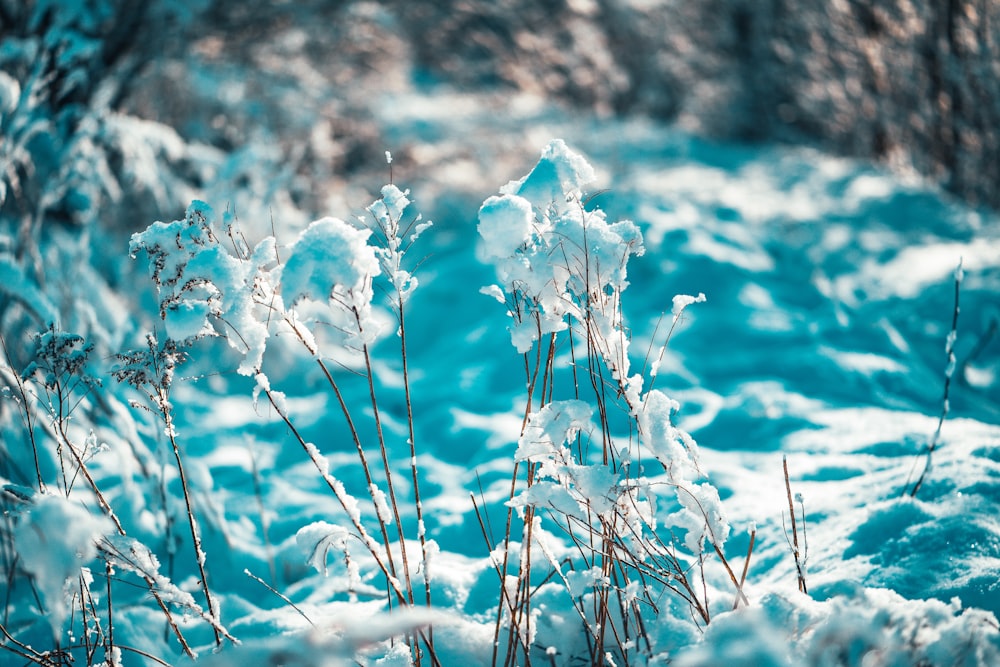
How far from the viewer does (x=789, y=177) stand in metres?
6.15

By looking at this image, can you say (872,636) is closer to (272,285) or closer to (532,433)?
(532,433)

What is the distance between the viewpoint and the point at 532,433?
124 centimetres

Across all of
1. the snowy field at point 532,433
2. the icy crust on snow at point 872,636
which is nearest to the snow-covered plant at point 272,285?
the snowy field at point 532,433

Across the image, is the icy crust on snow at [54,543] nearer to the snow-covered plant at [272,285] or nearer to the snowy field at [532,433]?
the snowy field at [532,433]

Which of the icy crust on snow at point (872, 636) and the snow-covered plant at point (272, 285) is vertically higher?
the snow-covered plant at point (272, 285)

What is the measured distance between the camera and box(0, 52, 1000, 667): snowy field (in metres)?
1.20

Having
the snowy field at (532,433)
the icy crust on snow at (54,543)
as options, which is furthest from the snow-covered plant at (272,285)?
the icy crust on snow at (54,543)

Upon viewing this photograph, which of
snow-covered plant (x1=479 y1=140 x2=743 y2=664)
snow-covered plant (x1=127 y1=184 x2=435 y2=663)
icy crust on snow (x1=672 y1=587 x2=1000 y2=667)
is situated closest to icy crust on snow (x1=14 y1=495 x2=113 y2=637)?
snow-covered plant (x1=127 y1=184 x2=435 y2=663)

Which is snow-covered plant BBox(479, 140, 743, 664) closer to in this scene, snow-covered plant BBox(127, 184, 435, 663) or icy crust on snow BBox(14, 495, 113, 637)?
snow-covered plant BBox(127, 184, 435, 663)

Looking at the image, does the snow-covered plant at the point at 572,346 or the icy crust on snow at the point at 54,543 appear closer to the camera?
the icy crust on snow at the point at 54,543

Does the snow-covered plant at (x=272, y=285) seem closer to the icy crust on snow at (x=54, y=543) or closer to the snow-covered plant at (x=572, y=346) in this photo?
the snow-covered plant at (x=572, y=346)

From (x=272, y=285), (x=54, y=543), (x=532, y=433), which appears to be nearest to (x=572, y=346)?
(x=532, y=433)

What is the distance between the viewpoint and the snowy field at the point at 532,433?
120 cm

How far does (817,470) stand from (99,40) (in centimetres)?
379
